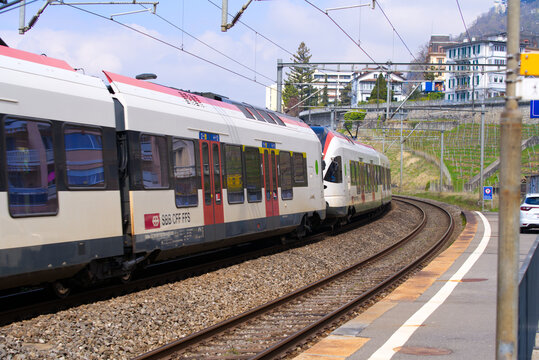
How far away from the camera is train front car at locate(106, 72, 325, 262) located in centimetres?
1038

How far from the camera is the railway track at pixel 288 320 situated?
7.43 metres

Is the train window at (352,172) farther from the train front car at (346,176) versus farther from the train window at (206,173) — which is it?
the train window at (206,173)

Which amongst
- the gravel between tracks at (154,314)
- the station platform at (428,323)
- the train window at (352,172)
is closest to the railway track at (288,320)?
the station platform at (428,323)

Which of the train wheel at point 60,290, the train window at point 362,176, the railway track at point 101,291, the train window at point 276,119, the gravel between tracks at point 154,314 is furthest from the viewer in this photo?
the train window at point 362,176

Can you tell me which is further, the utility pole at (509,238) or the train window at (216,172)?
the train window at (216,172)

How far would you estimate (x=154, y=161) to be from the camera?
10.8m

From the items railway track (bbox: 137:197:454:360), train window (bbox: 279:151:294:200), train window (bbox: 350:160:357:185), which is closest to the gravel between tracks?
railway track (bbox: 137:197:454:360)

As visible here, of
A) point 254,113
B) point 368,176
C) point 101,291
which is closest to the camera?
point 101,291

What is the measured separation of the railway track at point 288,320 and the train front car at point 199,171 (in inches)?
89.8

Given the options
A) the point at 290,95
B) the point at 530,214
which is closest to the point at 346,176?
the point at 530,214

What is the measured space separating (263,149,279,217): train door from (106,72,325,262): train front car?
25 millimetres

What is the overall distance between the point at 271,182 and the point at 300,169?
2359 mm

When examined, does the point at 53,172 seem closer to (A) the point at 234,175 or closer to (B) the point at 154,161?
(B) the point at 154,161

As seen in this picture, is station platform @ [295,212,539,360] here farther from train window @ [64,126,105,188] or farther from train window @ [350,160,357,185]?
train window @ [350,160,357,185]
